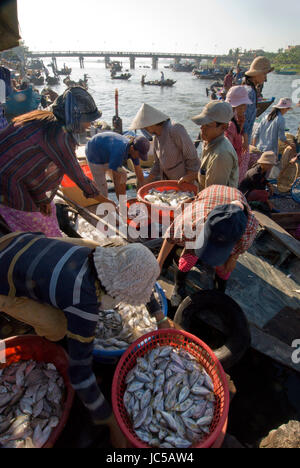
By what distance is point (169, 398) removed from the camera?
214 centimetres

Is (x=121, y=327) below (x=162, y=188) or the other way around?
below

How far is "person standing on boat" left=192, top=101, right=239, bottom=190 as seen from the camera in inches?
128

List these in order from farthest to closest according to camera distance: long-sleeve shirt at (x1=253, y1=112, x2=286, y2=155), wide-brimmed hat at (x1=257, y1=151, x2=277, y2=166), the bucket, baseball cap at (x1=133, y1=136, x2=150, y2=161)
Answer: long-sleeve shirt at (x1=253, y1=112, x2=286, y2=155)
the bucket
wide-brimmed hat at (x1=257, y1=151, x2=277, y2=166)
baseball cap at (x1=133, y1=136, x2=150, y2=161)

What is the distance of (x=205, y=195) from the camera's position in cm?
296

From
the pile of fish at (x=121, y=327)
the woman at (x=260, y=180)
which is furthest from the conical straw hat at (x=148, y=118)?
the pile of fish at (x=121, y=327)

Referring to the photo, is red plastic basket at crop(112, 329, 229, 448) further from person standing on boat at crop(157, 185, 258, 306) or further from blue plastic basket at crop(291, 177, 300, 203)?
blue plastic basket at crop(291, 177, 300, 203)

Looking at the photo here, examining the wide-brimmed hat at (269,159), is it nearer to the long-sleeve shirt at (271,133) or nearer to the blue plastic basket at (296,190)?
the blue plastic basket at (296,190)

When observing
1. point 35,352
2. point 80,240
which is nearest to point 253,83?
point 80,240

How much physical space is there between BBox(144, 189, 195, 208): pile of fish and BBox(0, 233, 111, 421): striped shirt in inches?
107

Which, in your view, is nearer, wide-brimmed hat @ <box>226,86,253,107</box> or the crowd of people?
the crowd of people

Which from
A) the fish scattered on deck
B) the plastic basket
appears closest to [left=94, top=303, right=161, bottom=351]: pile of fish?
the fish scattered on deck

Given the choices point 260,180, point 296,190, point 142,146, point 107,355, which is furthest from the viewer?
point 296,190

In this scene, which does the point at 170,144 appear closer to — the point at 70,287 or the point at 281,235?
the point at 281,235

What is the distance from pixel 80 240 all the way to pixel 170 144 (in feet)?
8.78
